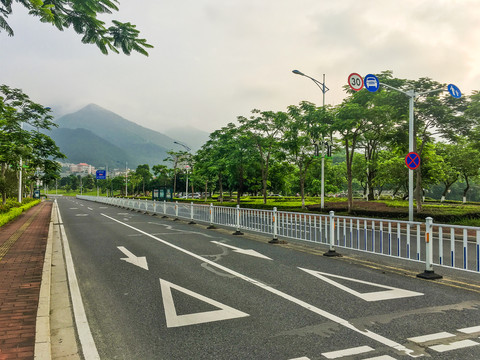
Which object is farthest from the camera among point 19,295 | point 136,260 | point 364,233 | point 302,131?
point 302,131

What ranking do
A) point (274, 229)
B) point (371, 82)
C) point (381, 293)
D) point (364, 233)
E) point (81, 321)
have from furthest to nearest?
point (371, 82) → point (274, 229) → point (364, 233) → point (381, 293) → point (81, 321)

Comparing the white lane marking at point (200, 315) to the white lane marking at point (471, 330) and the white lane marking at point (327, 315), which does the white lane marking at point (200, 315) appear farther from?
the white lane marking at point (471, 330)

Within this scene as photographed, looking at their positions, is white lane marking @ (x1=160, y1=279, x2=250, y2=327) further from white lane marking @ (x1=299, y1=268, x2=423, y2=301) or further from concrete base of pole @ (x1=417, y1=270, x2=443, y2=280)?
concrete base of pole @ (x1=417, y1=270, x2=443, y2=280)

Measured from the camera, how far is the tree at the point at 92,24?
4.66m

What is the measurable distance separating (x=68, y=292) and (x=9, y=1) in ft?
15.8

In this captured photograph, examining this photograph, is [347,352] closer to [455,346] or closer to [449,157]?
[455,346]

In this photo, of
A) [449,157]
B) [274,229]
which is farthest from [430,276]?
[449,157]

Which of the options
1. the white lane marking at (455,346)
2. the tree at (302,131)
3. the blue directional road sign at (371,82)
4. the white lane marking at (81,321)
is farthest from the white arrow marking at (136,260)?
the tree at (302,131)

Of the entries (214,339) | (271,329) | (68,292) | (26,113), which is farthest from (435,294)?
(26,113)

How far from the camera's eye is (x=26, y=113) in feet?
64.4

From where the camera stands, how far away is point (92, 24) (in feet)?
16.5

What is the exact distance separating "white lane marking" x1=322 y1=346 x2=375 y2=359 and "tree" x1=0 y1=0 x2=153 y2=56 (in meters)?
5.23

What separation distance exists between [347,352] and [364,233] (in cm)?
649

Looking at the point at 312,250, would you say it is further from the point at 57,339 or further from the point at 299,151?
the point at 299,151
